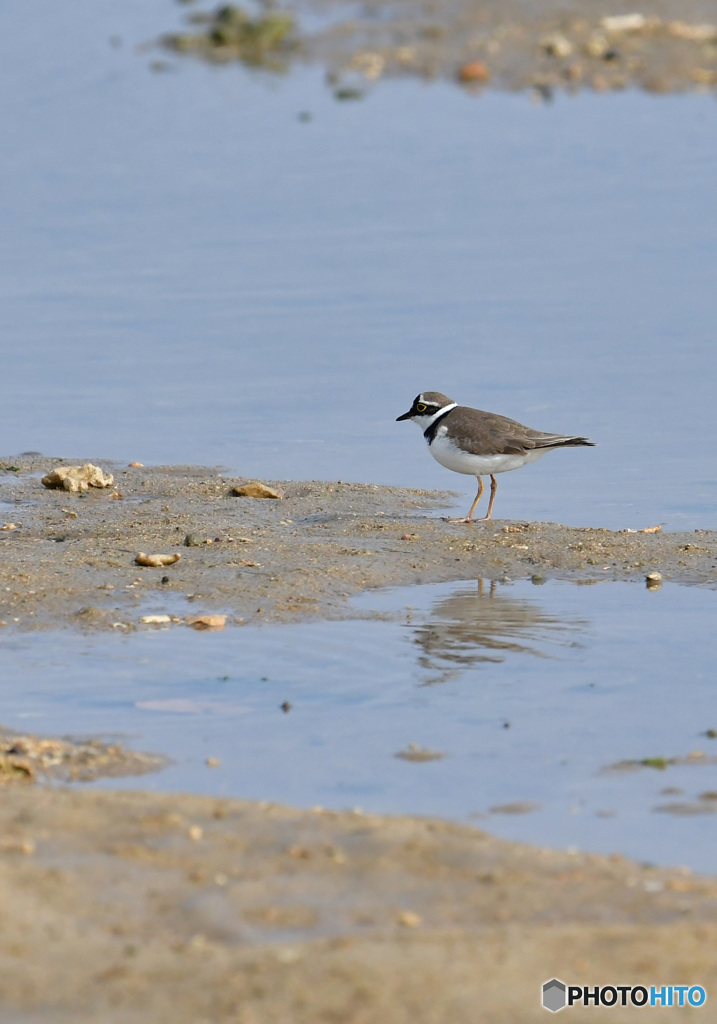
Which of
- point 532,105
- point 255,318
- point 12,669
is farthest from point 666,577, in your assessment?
point 532,105

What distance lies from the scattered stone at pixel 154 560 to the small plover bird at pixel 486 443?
210 cm

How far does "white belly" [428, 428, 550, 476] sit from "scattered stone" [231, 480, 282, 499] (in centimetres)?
107

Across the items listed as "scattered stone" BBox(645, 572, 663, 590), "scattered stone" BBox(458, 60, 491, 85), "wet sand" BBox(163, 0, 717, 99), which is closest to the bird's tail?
"scattered stone" BBox(645, 572, 663, 590)

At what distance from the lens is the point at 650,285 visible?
14523 millimetres

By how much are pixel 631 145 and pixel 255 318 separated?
756 centimetres

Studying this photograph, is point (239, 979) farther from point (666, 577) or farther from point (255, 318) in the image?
point (255, 318)

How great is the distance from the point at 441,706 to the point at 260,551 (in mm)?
2467

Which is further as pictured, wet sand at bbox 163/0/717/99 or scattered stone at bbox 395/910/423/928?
wet sand at bbox 163/0/717/99

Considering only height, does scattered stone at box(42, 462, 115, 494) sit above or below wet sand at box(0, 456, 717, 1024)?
above

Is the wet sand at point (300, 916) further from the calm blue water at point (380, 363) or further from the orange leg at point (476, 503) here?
the orange leg at point (476, 503)

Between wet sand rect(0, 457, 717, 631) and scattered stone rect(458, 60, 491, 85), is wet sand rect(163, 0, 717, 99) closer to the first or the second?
scattered stone rect(458, 60, 491, 85)

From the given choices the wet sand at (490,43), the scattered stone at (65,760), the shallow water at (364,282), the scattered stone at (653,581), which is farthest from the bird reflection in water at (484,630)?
the wet sand at (490,43)

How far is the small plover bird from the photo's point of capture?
32.6ft

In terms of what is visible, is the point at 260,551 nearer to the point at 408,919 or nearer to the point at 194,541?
the point at 194,541
